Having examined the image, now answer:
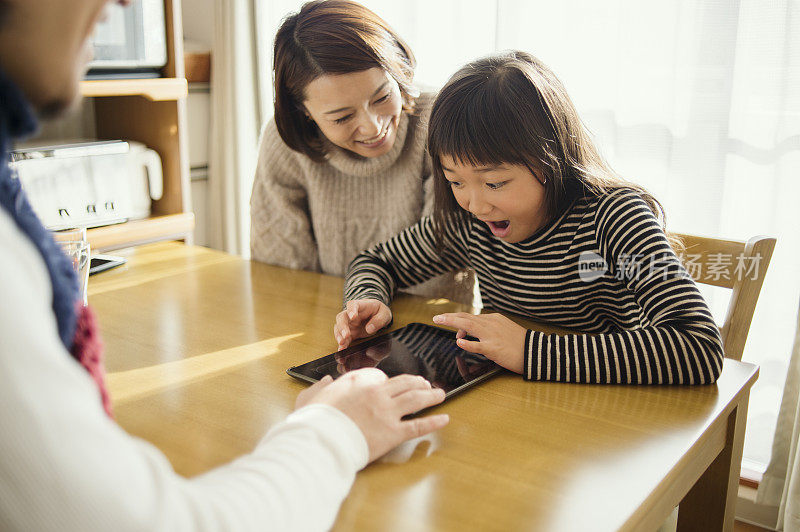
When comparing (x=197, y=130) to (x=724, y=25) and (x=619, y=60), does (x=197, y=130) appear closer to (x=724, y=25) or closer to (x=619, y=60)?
(x=619, y=60)

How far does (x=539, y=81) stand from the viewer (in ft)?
3.76

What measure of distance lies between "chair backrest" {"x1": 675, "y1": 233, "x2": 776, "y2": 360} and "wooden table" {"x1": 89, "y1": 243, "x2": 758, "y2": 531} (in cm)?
14

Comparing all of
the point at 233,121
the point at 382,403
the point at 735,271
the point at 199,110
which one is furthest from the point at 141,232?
the point at 735,271

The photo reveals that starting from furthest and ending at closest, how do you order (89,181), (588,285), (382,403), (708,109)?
(89,181), (708,109), (588,285), (382,403)

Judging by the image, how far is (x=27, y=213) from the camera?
51cm

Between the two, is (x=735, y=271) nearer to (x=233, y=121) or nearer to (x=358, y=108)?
(x=358, y=108)

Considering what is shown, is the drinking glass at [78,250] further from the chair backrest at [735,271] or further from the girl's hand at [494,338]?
the chair backrest at [735,271]

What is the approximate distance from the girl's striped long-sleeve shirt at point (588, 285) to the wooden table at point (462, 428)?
35mm

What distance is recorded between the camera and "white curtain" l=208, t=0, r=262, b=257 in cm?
249

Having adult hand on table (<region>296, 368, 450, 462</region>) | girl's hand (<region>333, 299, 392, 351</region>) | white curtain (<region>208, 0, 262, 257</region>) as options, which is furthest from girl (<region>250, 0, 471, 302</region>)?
white curtain (<region>208, 0, 262, 257</region>)

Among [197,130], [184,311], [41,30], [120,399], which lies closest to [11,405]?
[41,30]

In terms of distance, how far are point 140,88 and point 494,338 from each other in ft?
4.17

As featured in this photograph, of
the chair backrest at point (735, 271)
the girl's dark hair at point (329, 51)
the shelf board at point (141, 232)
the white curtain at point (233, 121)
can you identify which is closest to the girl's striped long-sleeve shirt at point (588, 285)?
the chair backrest at point (735, 271)

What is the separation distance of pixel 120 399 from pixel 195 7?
213 cm
